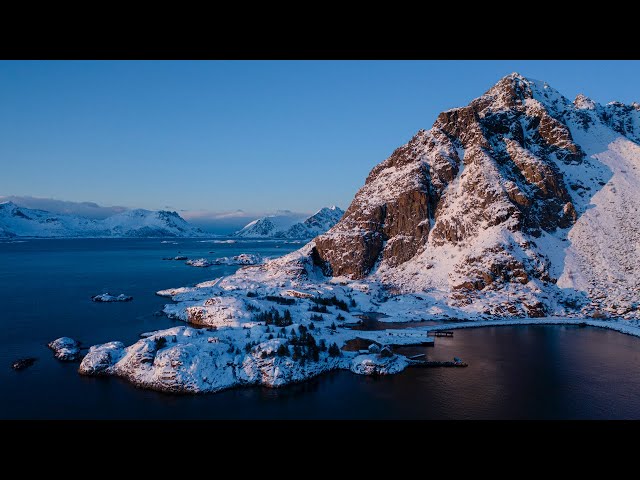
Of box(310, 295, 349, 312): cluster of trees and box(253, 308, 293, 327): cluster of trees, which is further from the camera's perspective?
box(310, 295, 349, 312): cluster of trees

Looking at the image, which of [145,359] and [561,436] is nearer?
[561,436]

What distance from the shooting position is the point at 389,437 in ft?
19.6

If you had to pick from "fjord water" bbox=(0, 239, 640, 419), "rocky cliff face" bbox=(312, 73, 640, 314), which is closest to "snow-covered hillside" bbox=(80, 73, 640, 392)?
"rocky cliff face" bbox=(312, 73, 640, 314)

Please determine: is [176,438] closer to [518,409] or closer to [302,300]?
[518,409]

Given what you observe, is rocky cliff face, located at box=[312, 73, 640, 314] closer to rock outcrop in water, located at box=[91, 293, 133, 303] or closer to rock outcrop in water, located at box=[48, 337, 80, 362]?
rock outcrop in water, located at box=[91, 293, 133, 303]

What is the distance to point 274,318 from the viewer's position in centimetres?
6919

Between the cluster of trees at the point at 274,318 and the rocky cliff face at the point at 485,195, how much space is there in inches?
1484

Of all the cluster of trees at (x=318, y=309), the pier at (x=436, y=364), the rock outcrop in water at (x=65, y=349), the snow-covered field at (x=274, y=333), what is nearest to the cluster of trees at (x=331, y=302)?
the snow-covered field at (x=274, y=333)

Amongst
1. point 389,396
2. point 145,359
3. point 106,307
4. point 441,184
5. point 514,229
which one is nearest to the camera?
point 389,396

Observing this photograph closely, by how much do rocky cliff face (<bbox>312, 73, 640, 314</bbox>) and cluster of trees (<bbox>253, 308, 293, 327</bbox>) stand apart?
3768 centimetres

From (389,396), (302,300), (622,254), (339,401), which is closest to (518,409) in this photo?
(389,396)

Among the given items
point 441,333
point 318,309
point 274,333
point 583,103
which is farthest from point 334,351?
point 583,103

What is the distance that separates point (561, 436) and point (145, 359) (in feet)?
171

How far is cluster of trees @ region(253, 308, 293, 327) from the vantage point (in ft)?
221
